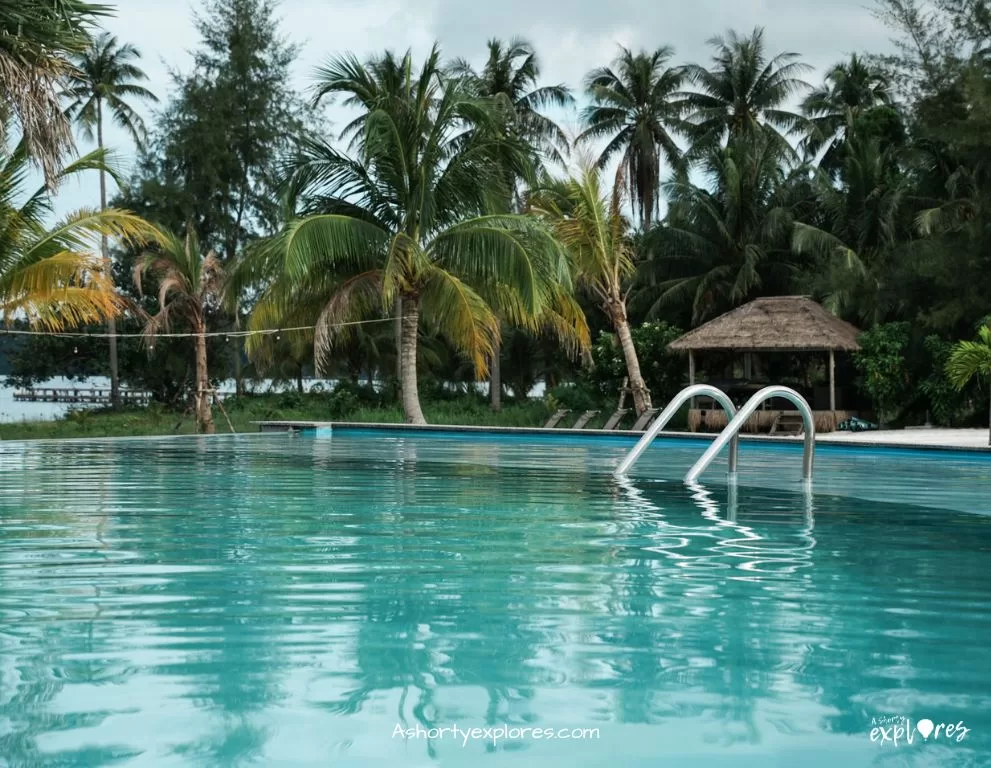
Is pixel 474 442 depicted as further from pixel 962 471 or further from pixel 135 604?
pixel 135 604

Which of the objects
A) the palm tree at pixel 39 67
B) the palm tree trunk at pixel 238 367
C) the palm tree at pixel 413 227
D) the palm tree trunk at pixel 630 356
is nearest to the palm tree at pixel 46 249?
the palm tree at pixel 39 67

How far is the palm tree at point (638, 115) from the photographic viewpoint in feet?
114

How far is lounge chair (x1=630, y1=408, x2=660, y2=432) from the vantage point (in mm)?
20648

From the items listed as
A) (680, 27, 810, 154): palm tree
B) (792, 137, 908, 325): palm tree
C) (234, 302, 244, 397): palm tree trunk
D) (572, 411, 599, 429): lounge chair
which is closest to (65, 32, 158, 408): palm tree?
(234, 302, 244, 397): palm tree trunk

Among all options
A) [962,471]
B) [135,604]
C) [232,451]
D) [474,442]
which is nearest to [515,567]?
[135,604]

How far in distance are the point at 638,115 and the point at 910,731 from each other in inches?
1311

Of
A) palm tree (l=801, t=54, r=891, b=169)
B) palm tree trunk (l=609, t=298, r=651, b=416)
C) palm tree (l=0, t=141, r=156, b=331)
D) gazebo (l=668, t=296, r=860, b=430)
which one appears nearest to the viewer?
palm tree (l=0, t=141, r=156, b=331)

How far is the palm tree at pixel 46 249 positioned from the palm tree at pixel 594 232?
915cm

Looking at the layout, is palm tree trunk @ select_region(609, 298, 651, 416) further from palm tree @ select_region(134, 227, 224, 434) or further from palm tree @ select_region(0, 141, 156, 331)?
palm tree @ select_region(0, 141, 156, 331)

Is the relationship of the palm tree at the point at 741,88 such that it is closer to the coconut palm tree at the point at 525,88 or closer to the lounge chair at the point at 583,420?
the coconut palm tree at the point at 525,88

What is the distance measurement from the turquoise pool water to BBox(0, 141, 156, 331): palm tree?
249 inches

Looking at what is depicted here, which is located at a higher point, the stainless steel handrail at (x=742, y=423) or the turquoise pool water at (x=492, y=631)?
the stainless steel handrail at (x=742, y=423)

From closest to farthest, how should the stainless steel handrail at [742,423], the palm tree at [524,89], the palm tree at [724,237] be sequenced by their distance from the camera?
the stainless steel handrail at [742,423] < the palm tree at [724,237] < the palm tree at [524,89]

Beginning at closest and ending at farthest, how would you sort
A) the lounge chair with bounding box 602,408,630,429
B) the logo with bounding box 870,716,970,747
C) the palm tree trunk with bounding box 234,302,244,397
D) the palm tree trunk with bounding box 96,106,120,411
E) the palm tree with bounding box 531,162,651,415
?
1. the logo with bounding box 870,716,970,747
2. the lounge chair with bounding box 602,408,630,429
3. the palm tree with bounding box 531,162,651,415
4. the palm tree trunk with bounding box 96,106,120,411
5. the palm tree trunk with bounding box 234,302,244,397
